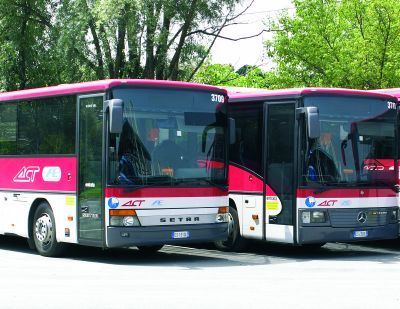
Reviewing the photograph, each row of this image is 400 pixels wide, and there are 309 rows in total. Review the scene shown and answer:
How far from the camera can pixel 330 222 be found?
52.0ft

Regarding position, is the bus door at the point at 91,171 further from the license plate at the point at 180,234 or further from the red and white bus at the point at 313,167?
the red and white bus at the point at 313,167

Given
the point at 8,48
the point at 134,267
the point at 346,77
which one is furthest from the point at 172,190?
the point at 346,77

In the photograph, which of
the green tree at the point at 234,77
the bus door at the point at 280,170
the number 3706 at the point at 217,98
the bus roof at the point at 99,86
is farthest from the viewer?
the green tree at the point at 234,77

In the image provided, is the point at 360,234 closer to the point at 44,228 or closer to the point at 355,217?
the point at 355,217

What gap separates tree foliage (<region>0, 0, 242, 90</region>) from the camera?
26.0m

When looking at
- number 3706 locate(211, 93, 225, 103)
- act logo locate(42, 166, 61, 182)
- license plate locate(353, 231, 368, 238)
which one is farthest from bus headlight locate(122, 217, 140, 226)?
license plate locate(353, 231, 368, 238)

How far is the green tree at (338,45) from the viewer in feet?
122

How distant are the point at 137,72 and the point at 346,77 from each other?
12812 mm

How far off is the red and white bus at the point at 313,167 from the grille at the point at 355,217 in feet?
0.06

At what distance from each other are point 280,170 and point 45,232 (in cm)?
428

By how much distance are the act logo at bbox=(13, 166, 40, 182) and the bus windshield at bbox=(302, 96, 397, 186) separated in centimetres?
479

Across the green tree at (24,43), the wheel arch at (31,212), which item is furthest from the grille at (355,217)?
the green tree at (24,43)

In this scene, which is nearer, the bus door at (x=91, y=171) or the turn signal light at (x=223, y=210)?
the bus door at (x=91, y=171)

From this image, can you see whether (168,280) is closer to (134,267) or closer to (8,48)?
(134,267)
